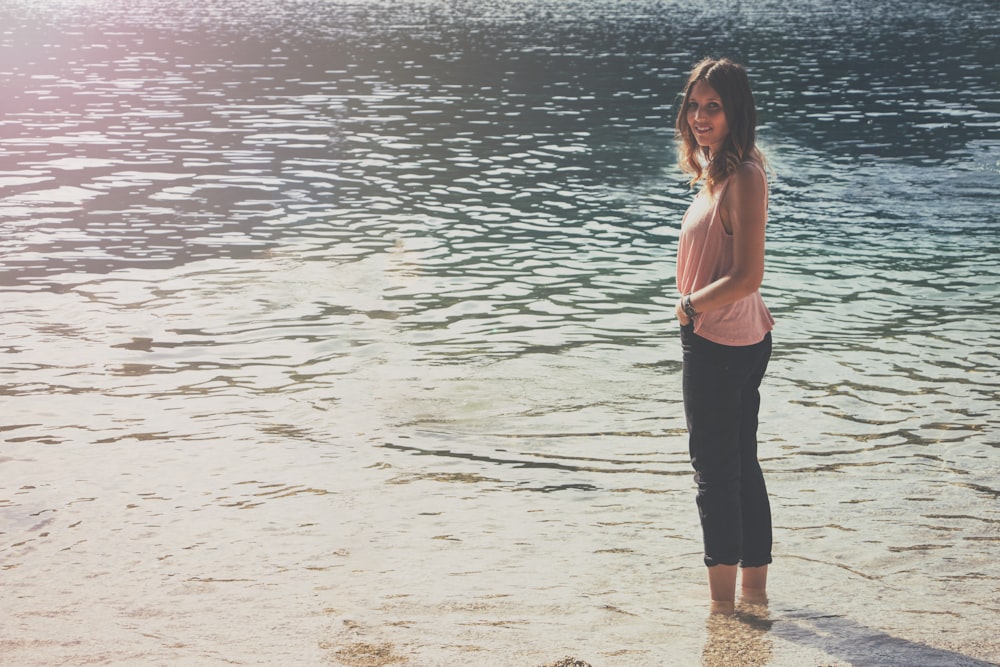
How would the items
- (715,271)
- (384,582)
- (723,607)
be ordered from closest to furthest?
1. (715,271)
2. (723,607)
3. (384,582)

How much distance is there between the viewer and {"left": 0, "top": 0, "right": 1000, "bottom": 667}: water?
6.04 m

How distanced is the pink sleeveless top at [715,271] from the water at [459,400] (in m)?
1.57

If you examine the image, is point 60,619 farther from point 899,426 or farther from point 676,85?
point 676,85

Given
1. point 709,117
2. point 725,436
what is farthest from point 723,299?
point 709,117

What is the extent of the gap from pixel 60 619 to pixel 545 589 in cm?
264

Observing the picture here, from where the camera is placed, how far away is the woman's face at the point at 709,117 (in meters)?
5.25

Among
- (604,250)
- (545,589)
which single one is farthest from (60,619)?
(604,250)

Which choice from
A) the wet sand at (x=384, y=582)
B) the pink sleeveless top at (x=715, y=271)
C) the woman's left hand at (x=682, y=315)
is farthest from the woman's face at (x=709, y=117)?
the wet sand at (x=384, y=582)

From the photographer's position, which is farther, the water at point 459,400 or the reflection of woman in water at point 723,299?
the water at point 459,400

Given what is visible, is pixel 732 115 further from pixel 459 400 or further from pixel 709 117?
pixel 459 400

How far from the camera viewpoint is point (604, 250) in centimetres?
1723

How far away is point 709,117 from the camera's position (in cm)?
526

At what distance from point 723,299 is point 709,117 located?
0.85 meters

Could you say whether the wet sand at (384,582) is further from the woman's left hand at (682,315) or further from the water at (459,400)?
the woman's left hand at (682,315)
